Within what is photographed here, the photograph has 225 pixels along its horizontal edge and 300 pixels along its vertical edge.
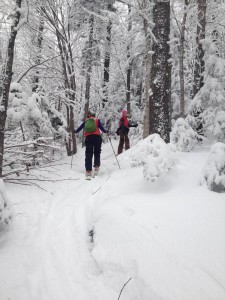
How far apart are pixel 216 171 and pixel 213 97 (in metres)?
6.26

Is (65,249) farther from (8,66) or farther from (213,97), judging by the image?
(213,97)

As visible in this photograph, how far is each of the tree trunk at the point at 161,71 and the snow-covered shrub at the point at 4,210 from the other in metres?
4.19

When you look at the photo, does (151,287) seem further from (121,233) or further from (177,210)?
(177,210)

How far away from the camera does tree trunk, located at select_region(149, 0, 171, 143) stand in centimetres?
682

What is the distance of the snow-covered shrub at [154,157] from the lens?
206 inches

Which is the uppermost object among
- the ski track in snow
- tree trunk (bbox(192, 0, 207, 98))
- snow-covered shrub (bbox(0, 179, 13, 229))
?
tree trunk (bbox(192, 0, 207, 98))

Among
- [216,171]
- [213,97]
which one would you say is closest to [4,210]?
[216,171]

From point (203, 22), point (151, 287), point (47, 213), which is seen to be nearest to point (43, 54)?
point (203, 22)

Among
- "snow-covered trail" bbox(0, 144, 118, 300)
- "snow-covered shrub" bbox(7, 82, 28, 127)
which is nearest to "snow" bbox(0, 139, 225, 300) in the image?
"snow-covered trail" bbox(0, 144, 118, 300)

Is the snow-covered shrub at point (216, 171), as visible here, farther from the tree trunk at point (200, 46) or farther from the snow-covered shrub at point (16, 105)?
the tree trunk at point (200, 46)

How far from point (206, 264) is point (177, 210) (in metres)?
1.14

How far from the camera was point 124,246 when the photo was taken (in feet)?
11.9

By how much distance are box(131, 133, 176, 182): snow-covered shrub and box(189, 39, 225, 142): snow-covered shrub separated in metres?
4.86

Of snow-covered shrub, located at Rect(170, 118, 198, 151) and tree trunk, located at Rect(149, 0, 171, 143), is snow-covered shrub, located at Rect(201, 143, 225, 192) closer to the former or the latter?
tree trunk, located at Rect(149, 0, 171, 143)
